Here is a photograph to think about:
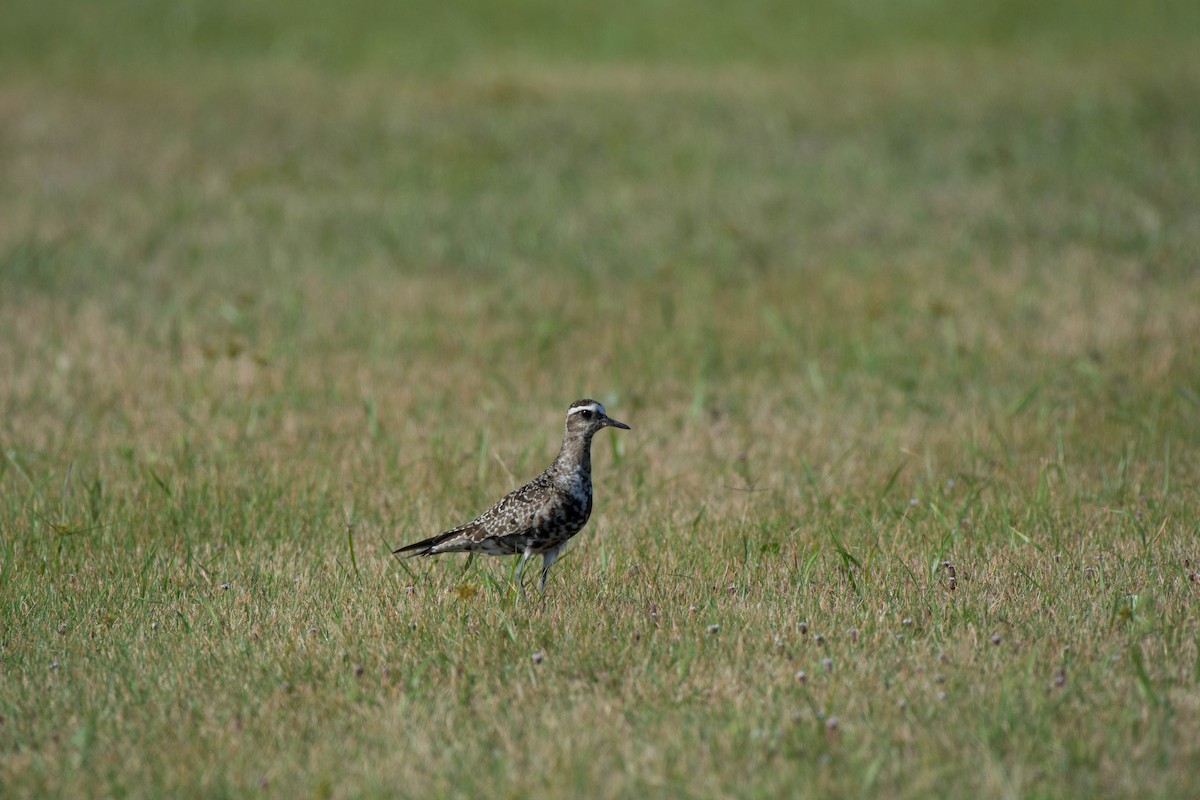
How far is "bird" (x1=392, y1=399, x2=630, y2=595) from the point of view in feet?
21.5

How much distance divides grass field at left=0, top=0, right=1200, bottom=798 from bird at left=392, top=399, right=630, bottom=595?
260mm

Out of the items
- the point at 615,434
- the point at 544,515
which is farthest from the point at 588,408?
the point at 615,434

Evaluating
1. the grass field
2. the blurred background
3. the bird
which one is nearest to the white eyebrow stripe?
the bird

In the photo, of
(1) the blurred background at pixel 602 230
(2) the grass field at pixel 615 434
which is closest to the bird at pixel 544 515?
(2) the grass field at pixel 615 434

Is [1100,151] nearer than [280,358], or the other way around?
[280,358]

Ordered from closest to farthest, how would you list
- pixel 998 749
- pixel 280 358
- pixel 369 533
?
1. pixel 998 749
2. pixel 369 533
3. pixel 280 358

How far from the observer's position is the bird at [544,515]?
6.56 meters

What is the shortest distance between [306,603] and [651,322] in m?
6.01

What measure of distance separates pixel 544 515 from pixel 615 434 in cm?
248

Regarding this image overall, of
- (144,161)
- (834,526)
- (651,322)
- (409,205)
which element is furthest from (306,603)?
(144,161)

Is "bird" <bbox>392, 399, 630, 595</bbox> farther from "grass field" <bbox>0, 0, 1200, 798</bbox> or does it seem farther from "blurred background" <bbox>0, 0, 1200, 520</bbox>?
"blurred background" <bbox>0, 0, 1200, 520</bbox>

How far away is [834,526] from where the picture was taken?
24.7 ft

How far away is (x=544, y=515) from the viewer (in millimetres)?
6520

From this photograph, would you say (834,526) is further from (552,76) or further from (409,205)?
(552,76)
